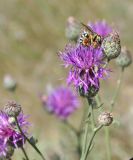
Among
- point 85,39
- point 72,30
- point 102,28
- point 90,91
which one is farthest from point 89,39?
point 72,30

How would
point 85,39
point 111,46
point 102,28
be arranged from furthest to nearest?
point 102,28 → point 85,39 → point 111,46

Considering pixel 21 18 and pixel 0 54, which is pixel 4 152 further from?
pixel 21 18

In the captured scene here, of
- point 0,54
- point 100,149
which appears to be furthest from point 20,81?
point 100,149

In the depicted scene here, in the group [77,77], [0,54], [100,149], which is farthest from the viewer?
[0,54]

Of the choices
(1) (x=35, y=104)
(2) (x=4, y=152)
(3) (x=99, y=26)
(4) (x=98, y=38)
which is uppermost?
(1) (x=35, y=104)

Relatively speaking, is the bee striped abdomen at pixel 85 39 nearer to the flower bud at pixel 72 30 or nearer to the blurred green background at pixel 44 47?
the flower bud at pixel 72 30

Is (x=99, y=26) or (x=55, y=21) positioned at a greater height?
(x=55, y=21)

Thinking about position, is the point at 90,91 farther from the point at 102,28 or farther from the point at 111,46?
the point at 102,28
